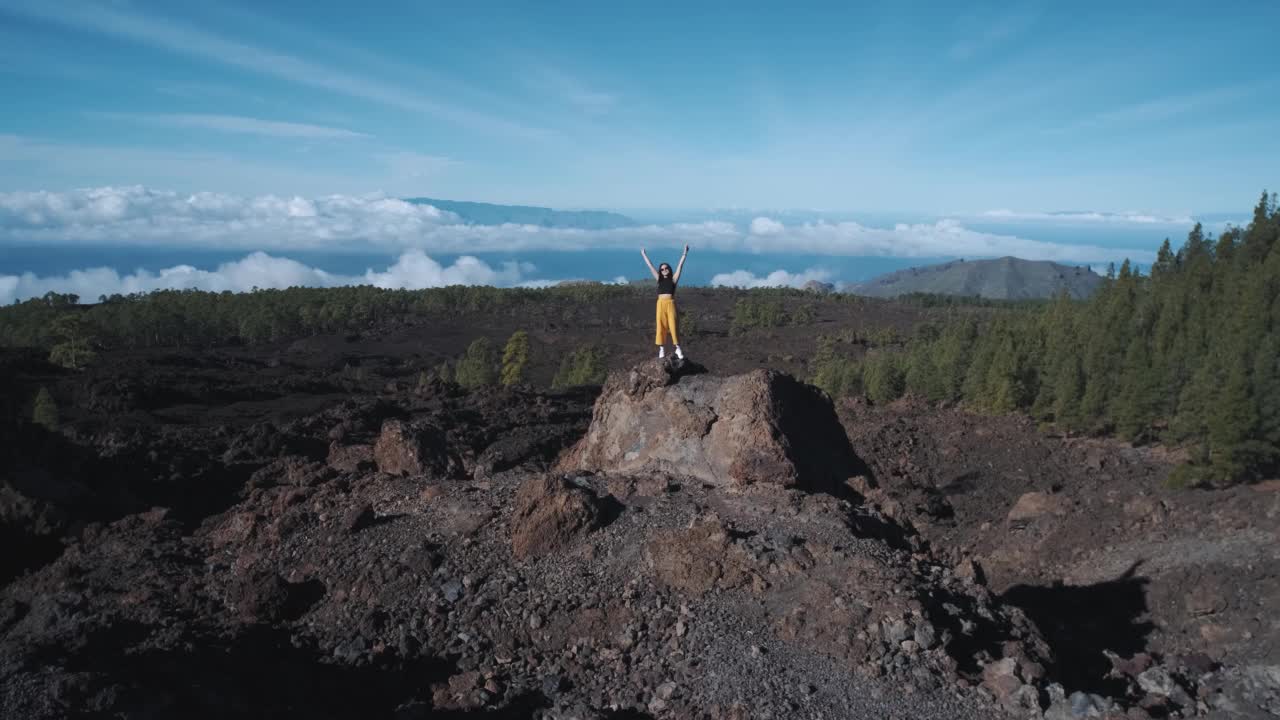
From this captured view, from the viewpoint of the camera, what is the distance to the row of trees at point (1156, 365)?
26.5 metres

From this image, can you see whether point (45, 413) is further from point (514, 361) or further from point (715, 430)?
point (715, 430)

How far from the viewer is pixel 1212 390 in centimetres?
2808

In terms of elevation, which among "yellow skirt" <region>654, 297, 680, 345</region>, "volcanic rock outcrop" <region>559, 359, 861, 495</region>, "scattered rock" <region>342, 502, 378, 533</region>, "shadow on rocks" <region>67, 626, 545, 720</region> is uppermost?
"yellow skirt" <region>654, 297, 680, 345</region>

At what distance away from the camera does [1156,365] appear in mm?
Result: 34406

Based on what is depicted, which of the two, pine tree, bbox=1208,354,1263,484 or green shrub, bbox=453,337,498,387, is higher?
pine tree, bbox=1208,354,1263,484

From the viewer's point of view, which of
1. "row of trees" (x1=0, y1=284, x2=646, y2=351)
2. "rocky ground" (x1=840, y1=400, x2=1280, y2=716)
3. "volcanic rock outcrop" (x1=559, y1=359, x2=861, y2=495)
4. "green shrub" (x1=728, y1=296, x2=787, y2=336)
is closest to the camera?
"volcanic rock outcrop" (x1=559, y1=359, x2=861, y2=495)

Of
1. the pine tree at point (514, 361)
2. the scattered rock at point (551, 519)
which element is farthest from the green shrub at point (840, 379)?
the scattered rock at point (551, 519)

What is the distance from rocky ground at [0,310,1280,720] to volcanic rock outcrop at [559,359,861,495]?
0.06 meters

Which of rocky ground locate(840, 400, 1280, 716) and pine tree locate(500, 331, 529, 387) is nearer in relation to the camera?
rocky ground locate(840, 400, 1280, 716)

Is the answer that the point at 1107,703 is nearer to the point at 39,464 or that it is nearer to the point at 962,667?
the point at 962,667

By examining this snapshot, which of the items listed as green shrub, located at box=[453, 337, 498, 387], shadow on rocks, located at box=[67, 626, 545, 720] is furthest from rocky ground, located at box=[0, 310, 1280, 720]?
green shrub, located at box=[453, 337, 498, 387]

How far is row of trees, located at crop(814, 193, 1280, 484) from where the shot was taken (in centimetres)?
2648

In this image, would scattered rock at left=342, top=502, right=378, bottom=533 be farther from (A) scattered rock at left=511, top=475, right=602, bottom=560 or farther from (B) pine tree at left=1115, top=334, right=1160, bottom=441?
(B) pine tree at left=1115, top=334, right=1160, bottom=441

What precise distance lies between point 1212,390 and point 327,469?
28.9 m
